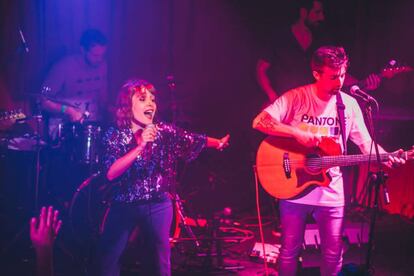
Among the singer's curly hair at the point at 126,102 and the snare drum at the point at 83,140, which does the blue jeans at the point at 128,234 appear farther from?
the snare drum at the point at 83,140

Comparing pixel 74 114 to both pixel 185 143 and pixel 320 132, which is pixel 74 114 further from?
pixel 320 132

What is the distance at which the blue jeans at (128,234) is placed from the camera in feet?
13.2

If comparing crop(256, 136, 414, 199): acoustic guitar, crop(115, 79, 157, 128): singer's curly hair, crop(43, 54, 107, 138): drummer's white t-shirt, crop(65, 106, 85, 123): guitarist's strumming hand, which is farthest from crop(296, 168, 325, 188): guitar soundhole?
crop(43, 54, 107, 138): drummer's white t-shirt

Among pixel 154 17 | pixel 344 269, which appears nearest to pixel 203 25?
pixel 154 17

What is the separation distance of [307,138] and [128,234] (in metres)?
1.75

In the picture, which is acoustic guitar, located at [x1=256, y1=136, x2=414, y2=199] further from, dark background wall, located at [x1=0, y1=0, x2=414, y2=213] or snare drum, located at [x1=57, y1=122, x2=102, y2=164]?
dark background wall, located at [x1=0, y1=0, x2=414, y2=213]

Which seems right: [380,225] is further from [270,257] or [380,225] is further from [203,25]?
[203,25]

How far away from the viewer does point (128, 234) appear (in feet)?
13.4

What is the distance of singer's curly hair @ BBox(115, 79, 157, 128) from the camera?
434 centimetres

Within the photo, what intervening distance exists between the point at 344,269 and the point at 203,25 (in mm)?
6559

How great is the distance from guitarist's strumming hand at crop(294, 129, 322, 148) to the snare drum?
2831 mm

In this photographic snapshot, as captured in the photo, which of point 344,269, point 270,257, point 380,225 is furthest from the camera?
point 380,225

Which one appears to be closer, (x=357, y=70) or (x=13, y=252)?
(x=13, y=252)

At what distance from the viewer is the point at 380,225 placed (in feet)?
25.8
